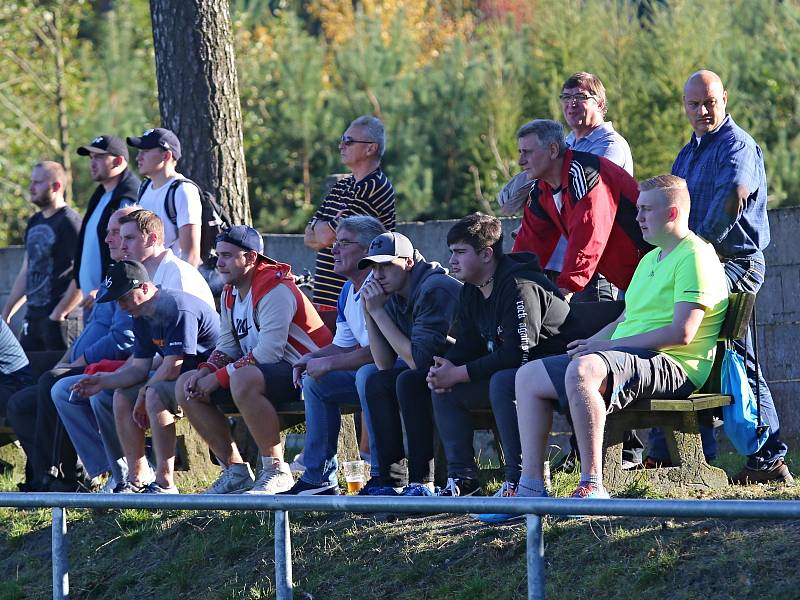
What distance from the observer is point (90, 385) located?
8125 millimetres

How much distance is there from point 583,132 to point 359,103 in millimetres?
13315

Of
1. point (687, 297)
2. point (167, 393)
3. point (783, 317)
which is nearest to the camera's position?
point (687, 297)

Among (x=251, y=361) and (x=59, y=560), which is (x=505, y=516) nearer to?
(x=59, y=560)

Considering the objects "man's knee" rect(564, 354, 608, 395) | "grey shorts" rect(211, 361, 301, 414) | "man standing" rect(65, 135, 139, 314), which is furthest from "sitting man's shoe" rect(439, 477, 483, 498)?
"man standing" rect(65, 135, 139, 314)

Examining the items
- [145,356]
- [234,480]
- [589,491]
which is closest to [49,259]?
[145,356]

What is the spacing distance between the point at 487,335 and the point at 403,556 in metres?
1.11

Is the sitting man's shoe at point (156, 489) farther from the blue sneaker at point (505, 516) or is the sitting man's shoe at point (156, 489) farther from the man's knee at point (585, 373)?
the man's knee at point (585, 373)

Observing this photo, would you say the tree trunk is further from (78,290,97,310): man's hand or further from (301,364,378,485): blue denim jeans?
(301,364,378,485): blue denim jeans

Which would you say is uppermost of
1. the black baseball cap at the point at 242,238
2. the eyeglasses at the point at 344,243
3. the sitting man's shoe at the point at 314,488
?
the black baseball cap at the point at 242,238

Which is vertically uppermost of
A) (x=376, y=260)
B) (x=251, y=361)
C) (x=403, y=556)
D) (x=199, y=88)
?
(x=199, y=88)

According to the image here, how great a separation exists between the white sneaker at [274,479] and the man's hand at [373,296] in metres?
1.03

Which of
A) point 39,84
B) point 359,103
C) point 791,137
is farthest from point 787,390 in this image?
point 39,84

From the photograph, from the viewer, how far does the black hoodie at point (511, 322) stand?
651 cm

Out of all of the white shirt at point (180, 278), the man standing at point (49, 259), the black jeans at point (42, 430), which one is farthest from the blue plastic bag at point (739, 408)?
the man standing at point (49, 259)
